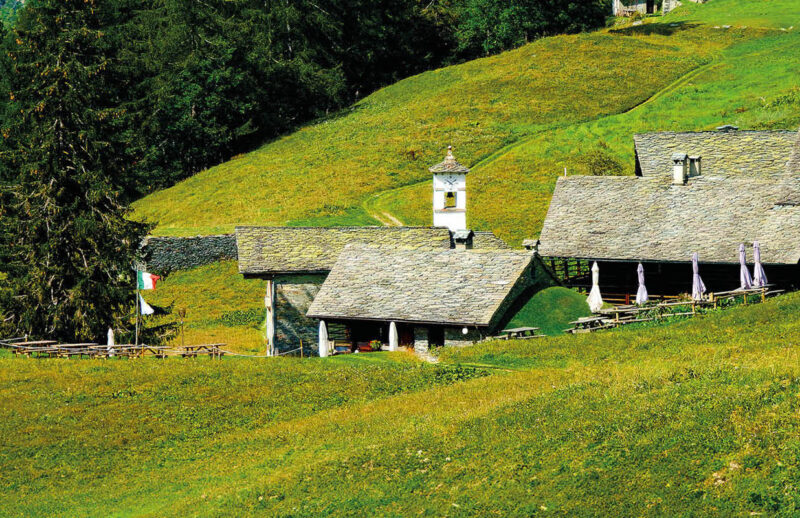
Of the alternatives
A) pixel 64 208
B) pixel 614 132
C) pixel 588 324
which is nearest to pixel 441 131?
pixel 614 132

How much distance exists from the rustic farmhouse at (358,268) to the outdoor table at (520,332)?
0.84 m

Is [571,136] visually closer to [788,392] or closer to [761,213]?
[761,213]

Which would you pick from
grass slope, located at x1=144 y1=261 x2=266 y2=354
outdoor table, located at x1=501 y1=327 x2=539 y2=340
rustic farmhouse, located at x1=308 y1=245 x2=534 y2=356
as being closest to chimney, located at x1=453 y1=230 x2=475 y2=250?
rustic farmhouse, located at x1=308 y1=245 x2=534 y2=356

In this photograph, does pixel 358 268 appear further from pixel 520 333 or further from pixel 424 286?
pixel 520 333

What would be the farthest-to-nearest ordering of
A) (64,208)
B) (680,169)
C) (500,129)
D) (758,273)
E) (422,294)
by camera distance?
(500,129) < (680,169) < (64,208) < (422,294) < (758,273)

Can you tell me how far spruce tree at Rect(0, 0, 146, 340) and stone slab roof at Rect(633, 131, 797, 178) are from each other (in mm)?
27777

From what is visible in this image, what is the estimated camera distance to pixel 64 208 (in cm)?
4441

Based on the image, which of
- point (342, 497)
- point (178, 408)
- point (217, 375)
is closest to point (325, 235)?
point (217, 375)

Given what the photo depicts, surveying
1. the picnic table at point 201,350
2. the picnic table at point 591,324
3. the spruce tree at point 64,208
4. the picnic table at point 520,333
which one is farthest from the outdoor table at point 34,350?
the picnic table at point 591,324

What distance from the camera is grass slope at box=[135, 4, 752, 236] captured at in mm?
72625

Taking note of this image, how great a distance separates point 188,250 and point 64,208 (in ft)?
61.9

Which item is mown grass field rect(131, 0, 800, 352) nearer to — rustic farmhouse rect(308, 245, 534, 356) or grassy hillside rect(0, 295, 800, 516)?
rustic farmhouse rect(308, 245, 534, 356)

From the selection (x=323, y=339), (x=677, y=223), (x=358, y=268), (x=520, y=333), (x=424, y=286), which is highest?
(x=677, y=223)

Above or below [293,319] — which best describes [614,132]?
above
